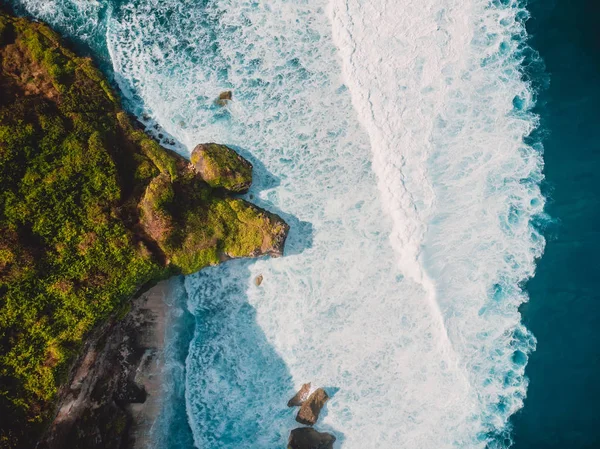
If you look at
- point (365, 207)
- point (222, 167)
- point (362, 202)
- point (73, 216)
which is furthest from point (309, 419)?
point (73, 216)

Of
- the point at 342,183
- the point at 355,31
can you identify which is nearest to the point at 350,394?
the point at 342,183

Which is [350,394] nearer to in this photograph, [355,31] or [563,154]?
[563,154]

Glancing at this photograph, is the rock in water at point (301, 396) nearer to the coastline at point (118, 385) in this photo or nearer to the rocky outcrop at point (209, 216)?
the coastline at point (118, 385)

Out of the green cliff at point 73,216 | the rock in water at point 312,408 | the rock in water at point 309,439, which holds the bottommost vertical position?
the rock in water at point 309,439

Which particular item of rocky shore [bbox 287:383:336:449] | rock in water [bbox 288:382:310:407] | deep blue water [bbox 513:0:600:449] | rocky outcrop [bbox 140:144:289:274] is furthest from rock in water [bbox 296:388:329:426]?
deep blue water [bbox 513:0:600:449]

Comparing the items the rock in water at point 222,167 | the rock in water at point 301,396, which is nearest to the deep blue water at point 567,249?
the rock in water at point 301,396
